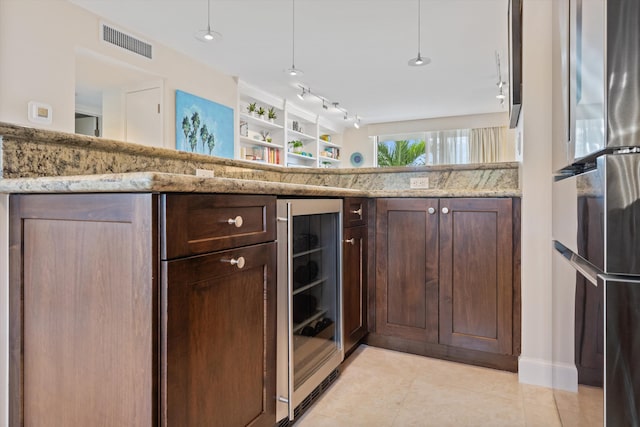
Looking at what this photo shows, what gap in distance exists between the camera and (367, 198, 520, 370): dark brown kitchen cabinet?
1.85 meters

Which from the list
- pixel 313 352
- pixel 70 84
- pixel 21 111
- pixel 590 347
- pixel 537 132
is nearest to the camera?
pixel 590 347

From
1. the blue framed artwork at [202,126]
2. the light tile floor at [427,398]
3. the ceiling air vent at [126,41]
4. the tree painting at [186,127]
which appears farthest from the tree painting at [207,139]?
the light tile floor at [427,398]

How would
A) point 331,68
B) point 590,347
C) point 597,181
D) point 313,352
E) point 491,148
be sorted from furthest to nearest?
1. point 491,148
2. point 331,68
3. point 313,352
4. point 590,347
5. point 597,181

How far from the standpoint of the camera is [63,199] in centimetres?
96

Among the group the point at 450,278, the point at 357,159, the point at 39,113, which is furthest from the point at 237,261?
the point at 357,159

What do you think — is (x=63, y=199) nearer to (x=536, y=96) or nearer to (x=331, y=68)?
(x=536, y=96)

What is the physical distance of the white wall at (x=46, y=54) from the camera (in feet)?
9.35

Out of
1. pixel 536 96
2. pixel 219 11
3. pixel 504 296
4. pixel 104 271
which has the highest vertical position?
pixel 219 11

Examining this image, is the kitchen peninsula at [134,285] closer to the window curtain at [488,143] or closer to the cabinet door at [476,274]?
the cabinet door at [476,274]

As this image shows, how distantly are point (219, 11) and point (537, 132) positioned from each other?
2890mm

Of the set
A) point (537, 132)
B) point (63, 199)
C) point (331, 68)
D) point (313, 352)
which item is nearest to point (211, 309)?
point (63, 199)

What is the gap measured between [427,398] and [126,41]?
404 cm

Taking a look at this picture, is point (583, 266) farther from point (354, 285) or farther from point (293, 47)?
point (293, 47)

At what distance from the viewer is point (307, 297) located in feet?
5.26
